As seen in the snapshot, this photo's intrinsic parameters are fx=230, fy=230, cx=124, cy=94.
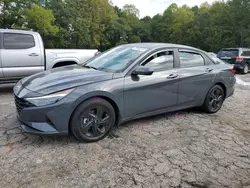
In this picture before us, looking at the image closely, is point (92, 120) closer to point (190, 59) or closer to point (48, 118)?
point (48, 118)

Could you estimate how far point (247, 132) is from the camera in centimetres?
404

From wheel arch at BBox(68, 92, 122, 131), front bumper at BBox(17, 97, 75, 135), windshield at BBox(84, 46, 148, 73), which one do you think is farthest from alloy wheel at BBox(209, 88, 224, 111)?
front bumper at BBox(17, 97, 75, 135)

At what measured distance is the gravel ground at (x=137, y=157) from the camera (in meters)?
2.54

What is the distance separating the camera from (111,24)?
169ft

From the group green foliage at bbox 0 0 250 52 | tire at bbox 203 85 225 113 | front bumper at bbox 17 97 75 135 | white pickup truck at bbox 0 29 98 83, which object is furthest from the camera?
green foliage at bbox 0 0 250 52

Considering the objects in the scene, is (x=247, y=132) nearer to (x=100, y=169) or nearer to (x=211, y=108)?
(x=211, y=108)

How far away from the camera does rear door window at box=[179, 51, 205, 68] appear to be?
433cm

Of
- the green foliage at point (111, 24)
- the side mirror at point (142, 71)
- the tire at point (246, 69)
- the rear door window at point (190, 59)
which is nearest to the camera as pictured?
the side mirror at point (142, 71)

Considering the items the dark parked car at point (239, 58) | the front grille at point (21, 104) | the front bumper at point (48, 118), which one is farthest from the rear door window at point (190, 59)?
the dark parked car at point (239, 58)

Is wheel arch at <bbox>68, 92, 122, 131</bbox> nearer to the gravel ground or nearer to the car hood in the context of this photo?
the car hood

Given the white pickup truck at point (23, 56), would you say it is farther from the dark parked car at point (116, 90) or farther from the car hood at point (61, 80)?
the car hood at point (61, 80)

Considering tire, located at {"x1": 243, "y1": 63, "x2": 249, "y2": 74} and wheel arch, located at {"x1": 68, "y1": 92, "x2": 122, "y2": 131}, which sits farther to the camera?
tire, located at {"x1": 243, "y1": 63, "x2": 249, "y2": 74}

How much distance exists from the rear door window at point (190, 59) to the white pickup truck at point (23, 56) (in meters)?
3.55

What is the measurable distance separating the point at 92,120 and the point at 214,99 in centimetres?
285
